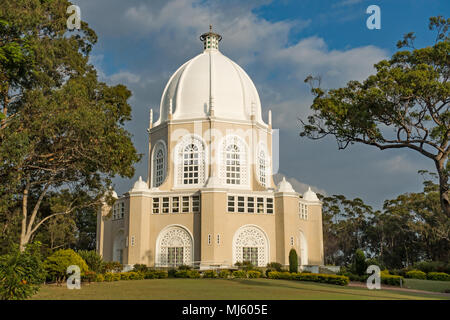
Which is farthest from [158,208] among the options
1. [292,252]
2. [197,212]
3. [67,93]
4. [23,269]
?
[23,269]

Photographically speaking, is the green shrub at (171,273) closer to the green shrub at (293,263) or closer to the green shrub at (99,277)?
the green shrub at (99,277)

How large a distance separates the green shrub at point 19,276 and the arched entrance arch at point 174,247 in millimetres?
19450

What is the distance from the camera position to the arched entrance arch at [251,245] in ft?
116

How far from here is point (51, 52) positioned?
2427cm

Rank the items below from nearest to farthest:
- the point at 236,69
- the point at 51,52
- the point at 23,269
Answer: the point at 23,269 → the point at 51,52 → the point at 236,69

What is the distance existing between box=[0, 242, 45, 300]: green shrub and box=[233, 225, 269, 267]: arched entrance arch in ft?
67.0

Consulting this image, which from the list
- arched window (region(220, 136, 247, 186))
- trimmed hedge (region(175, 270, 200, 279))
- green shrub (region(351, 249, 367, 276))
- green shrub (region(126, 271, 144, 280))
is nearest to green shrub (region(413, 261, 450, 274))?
green shrub (region(351, 249, 367, 276))

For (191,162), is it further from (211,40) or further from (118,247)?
(211,40)

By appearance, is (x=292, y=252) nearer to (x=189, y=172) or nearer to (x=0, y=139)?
(x=189, y=172)

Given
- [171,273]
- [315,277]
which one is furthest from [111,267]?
[315,277]

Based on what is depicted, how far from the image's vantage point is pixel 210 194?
34906 mm

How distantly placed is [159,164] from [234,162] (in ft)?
22.4

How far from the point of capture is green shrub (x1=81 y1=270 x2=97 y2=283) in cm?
2378
